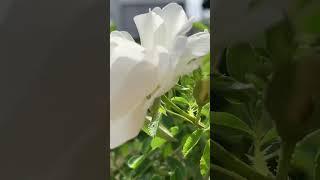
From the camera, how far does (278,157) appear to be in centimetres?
39

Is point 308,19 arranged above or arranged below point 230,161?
above

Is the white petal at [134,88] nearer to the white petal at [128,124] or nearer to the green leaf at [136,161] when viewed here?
the white petal at [128,124]

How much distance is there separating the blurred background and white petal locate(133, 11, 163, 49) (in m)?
0.03

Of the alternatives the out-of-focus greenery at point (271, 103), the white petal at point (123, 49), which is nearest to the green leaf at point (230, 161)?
the out-of-focus greenery at point (271, 103)

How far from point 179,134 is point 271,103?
14cm

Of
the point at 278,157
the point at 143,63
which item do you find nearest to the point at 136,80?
the point at 143,63

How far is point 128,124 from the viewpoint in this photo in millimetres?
397

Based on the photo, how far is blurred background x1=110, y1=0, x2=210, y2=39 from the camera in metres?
0.43

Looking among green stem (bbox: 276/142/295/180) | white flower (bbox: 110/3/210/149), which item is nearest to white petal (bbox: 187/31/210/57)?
white flower (bbox: 110/3/210/149)
